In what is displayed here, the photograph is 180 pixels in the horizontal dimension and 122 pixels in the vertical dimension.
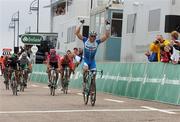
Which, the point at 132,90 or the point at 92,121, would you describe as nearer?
the point at 92,121

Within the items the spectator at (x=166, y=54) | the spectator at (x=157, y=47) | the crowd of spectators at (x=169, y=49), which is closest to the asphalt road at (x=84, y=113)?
the crowd of spectators at (x=169, y=49)

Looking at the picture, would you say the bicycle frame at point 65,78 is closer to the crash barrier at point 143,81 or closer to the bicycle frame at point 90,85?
the crash barrier at point 143,81

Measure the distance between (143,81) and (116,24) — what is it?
816 inches

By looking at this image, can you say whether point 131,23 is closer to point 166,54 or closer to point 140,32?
point 140,32

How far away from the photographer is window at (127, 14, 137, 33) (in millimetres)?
31203

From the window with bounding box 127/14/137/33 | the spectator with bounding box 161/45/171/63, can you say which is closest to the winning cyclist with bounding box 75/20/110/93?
the spectator with bounding box 161/45/171/63

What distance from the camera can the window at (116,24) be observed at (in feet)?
127

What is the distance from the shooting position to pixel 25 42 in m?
50.7

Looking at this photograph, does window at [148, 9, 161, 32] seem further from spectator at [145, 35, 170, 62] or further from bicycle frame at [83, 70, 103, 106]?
bicycle frame at [83, 70, 103, 106]

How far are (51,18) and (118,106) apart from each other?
64.7 metres

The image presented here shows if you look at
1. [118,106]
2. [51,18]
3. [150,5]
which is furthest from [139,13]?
[51,18]

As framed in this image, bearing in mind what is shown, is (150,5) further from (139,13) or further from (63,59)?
(63,59)

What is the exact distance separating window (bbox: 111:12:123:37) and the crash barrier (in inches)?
536

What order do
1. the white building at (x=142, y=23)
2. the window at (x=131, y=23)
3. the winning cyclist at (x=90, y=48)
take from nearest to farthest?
the winning cyclist at (x=90, y=48) < the white building at (x=142, y=23) < the window at (x=131, y=23)
